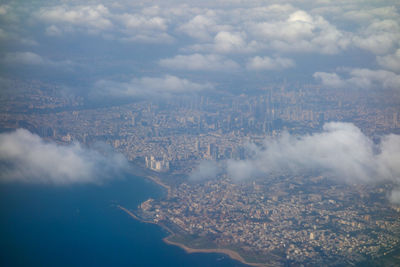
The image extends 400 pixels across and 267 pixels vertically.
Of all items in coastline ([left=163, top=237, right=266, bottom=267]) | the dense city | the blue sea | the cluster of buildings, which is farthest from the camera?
the dense city

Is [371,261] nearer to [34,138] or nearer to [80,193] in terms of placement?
[80,193]

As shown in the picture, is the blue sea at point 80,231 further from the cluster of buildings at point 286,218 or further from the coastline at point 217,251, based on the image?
the cluster of buildings at point 286,218

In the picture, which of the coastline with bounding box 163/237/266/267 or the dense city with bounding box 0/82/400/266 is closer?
the coastline with bounding box 163/237/266/267

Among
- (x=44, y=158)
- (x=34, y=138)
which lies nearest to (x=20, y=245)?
(x=44, y=158)

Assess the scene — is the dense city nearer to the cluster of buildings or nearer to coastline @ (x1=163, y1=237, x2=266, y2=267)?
the cluster of buildings

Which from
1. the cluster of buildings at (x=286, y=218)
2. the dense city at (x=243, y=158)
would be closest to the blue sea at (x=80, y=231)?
the dense city at (x=243, y=158)

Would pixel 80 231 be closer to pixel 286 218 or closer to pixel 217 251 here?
pixel 217 251

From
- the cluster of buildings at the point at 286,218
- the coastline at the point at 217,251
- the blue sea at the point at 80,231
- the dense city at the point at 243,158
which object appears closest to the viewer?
the blue sea at the point at 80,231

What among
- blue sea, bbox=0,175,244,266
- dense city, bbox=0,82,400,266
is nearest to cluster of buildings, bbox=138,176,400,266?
dense city, bbox=0,82,400,266
